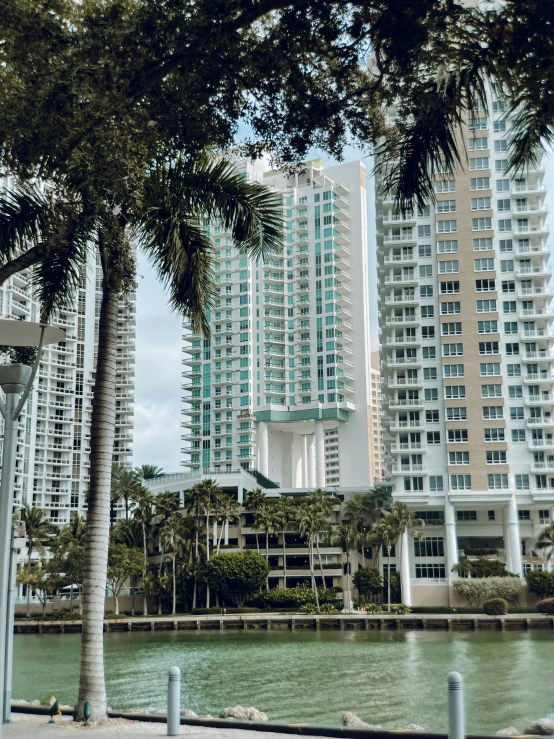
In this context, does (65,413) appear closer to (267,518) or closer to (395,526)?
(267,518)

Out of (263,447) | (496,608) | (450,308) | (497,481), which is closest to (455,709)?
(496,608)

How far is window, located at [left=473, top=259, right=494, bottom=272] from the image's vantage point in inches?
3937

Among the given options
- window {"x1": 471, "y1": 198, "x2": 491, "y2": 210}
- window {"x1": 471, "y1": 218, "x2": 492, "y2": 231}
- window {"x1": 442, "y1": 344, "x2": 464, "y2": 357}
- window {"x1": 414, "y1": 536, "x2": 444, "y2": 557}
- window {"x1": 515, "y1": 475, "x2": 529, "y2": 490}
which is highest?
window {"x1": 471, "y1": 198, "x2": 491, "y2": 210}

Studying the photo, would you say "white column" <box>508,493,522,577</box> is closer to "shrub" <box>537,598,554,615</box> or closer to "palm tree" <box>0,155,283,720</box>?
"shrub" <box>537,598,554,615</box>

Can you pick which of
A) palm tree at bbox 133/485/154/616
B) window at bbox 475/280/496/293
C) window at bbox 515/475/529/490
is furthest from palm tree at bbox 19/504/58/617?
window at bbox 475/280/496/293

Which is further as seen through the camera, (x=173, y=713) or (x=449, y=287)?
(x=449, y=287)

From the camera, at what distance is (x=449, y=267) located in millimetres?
101000

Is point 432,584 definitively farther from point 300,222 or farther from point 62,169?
point 62,169

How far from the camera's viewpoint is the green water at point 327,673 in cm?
2698

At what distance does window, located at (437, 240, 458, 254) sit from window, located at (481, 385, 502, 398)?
17.3 meters

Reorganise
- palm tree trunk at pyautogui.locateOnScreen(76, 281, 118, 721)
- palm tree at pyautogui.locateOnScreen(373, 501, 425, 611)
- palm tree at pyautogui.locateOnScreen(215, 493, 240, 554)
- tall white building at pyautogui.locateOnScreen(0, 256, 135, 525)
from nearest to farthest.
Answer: palm tree trunk at pyautogui.locateOnScreen(76, 281, 118, 721) → palm tree at pyautogui.locateOnScreen(373, 501, 425, 611) → palm tree at pyautogui.locateOnScreen(215, 493, 240, 554) → tall white building at pyautogui.locateOnScreen(0, 256, 135, 525)

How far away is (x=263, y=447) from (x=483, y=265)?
5914 centimetres

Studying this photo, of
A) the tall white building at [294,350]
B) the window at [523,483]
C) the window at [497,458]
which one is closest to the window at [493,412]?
the window at [497,458]

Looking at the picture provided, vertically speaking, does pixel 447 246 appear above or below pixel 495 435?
above
